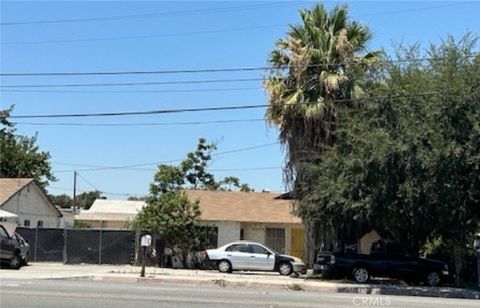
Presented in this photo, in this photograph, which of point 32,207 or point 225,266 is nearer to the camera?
point 225,266

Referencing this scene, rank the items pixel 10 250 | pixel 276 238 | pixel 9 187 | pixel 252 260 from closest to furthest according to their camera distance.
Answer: pixel 10 250, pixel 252 260, pixel 276 238, pixel 9 187

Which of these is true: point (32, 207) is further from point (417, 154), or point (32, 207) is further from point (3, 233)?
point (417, 154)

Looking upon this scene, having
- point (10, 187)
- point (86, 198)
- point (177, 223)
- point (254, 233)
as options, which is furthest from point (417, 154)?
point (86, 198)

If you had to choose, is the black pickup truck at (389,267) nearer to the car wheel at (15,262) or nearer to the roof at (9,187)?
the car wheel at (15,262)

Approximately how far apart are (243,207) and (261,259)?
739 centimetres

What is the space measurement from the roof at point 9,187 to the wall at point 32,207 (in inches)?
10.1

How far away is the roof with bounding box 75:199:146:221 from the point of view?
49.9m

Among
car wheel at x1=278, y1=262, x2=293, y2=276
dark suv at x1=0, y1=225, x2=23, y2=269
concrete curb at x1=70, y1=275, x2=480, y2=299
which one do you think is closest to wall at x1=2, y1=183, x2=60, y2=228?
dark suv at x1=0, y1=225, x2=23, y2=269

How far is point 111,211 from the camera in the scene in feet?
179

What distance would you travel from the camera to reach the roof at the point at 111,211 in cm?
4988

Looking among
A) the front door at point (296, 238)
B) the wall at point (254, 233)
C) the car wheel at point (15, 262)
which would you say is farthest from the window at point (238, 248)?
the car wheel at point (15, 262)

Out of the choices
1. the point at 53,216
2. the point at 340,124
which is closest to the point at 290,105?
the point at 340,124

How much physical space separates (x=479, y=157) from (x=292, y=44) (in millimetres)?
10403

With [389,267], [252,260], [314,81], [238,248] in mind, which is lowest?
[389,267]
